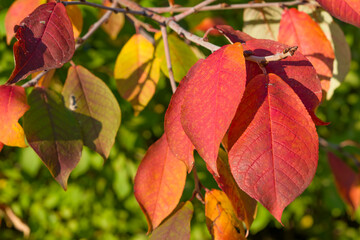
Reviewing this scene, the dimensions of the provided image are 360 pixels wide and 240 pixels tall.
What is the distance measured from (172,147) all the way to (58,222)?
2425 millimetres

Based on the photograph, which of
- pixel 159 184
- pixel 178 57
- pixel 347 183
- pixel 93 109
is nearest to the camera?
pixel 159 184

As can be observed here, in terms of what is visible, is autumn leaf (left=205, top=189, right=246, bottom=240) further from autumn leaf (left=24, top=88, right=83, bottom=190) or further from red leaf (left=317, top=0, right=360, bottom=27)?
red leaf (left=317, top=0, right=360, bottom=27)

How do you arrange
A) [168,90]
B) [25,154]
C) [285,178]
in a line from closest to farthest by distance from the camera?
1. [285,178]
2. [25,154]
3. [168,90]

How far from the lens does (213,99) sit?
578 mm

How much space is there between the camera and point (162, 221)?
81 cm

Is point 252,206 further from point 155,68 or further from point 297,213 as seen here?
point 297,213

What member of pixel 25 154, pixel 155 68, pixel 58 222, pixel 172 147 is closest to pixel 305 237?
pixel 58 222

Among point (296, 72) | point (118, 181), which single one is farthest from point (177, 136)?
point (118, 181)

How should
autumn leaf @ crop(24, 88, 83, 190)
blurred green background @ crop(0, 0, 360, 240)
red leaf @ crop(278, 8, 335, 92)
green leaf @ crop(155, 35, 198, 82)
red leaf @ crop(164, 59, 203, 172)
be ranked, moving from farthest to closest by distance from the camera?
blurred green background @ crop(0, 0, 360, 240)
green leaf @ crop(155, 35, 198, 82)
red leaf @ crop(278, 8, 335, 92)
autumn leaf @ crop(24, 88, 83, 190)
red leaf @ crop(164, 59, 203, 172)

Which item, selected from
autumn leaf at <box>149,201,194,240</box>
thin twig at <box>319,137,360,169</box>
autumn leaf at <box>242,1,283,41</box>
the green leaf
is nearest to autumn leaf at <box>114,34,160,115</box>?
the green leaf

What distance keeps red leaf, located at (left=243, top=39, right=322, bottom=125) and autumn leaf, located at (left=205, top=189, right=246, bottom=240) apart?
24 centimetres

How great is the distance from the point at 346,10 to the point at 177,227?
1.71 ft

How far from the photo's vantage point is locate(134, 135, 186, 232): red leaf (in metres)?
0.77

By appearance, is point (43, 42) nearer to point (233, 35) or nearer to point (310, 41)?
point (233, 35)
